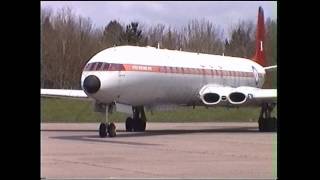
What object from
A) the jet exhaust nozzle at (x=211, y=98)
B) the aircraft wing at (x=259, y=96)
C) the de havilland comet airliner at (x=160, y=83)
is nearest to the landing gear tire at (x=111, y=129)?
the de havilland comet airliner at (x=160, y=83)

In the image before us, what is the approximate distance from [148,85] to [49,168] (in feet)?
42.3

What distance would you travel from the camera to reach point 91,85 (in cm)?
2175

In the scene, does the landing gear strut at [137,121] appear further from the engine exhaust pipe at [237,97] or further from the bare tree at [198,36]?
the bare tree at [198,36]

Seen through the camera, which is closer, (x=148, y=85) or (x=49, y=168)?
(x=49, y=168)

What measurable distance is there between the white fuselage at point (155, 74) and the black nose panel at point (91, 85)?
17 centimetres

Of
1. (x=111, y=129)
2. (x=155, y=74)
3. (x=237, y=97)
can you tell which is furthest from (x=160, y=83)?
(x=237, y=97)

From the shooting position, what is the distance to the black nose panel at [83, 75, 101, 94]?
21.7m

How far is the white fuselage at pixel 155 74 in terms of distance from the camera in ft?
73.9

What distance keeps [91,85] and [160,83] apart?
3.65 metres

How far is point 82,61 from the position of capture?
46.7m
